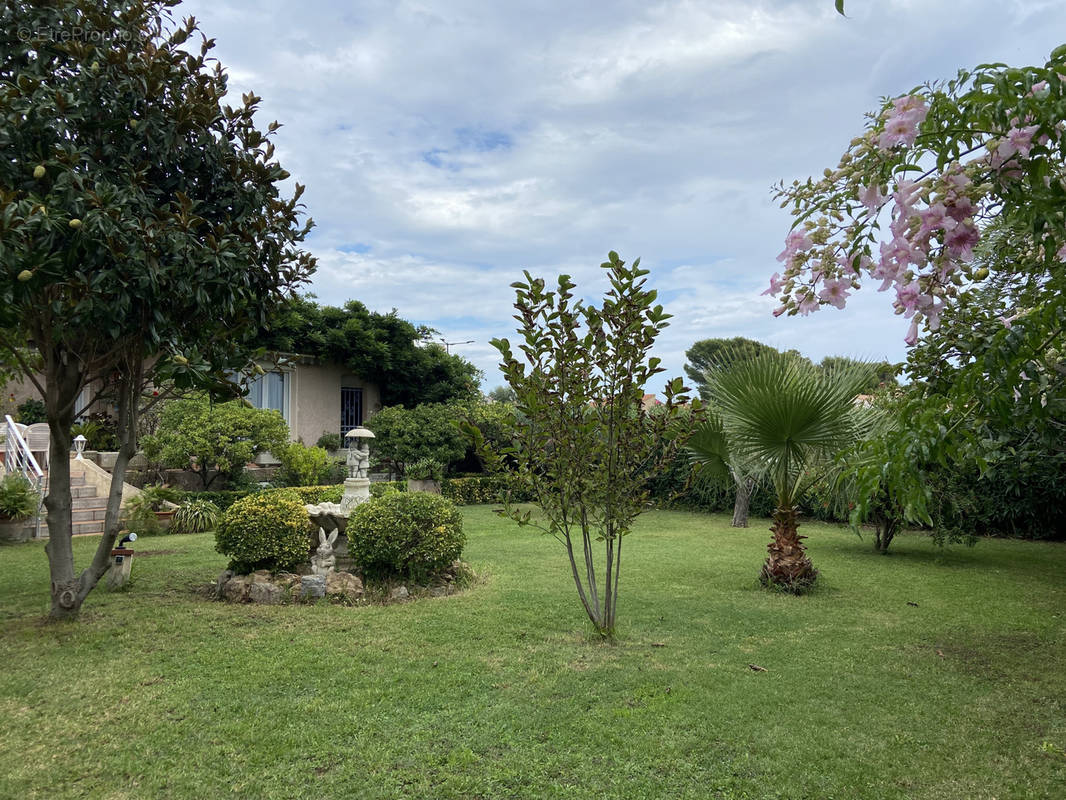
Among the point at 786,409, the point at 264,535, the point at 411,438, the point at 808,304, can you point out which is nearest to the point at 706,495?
the point at 411,438

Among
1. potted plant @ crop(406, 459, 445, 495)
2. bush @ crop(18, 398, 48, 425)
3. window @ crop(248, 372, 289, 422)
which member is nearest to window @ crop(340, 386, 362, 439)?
window @ crop(248, 372, 289, 422)

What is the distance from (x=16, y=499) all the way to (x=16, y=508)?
138 mm

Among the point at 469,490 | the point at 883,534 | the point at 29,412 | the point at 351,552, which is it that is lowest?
the point at 883,534

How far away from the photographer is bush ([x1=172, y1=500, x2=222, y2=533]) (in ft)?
38.9

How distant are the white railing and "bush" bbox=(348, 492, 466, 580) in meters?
7.02

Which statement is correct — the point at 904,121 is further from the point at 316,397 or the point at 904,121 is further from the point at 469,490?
the point at 316,397

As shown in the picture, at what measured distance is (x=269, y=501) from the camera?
748 centimetres

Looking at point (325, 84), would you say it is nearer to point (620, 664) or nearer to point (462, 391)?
point (620, 664)

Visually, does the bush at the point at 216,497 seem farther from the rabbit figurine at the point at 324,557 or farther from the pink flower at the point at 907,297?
the pink flower at the point at 907,297

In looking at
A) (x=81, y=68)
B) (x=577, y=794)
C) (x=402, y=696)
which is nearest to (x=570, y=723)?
(x=577, y=794)

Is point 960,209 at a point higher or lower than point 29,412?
lower

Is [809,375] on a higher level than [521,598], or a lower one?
higher

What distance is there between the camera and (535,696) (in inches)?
169

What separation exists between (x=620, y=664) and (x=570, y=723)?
116cm
